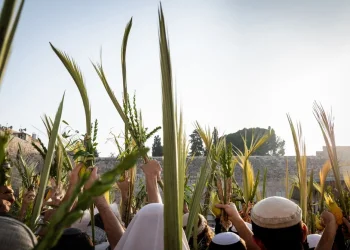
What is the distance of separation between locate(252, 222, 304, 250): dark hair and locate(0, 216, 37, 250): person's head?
3.66ft

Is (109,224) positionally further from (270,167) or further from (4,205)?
(270,167)

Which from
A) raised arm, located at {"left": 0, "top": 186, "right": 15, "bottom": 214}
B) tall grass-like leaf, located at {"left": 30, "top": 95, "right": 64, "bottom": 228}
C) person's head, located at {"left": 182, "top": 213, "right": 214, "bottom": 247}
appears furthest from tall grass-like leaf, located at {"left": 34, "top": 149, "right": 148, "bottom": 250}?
person's head, located at {"left": 182, "top": 213, "right": 214, "bottom": 247}

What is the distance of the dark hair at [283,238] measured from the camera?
147cm

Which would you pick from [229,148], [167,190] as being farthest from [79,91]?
[167,190]

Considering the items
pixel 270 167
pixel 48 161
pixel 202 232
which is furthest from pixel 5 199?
pixel 270 167

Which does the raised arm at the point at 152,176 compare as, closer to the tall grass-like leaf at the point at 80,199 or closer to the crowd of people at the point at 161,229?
the crowd of people at the point at 161,229

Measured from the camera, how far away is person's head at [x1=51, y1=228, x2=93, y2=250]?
4.44 ft

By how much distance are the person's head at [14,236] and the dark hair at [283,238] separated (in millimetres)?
1115

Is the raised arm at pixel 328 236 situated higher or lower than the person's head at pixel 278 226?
lower

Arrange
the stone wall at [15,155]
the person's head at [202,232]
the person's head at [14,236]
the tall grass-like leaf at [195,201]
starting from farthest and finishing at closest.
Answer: the stone wall at [15,155], the person's head at [202,232], the tall grass-like leaf at [195,201], the person's head at [14,236]

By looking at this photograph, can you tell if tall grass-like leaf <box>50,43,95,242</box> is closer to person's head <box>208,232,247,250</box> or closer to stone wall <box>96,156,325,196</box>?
person's head <box>208,232,247,250</box>

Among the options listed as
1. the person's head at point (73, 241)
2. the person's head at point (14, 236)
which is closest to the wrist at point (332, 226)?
the person's head at point (73, 241)

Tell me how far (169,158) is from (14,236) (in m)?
0.37

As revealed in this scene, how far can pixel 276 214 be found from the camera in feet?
5.05
